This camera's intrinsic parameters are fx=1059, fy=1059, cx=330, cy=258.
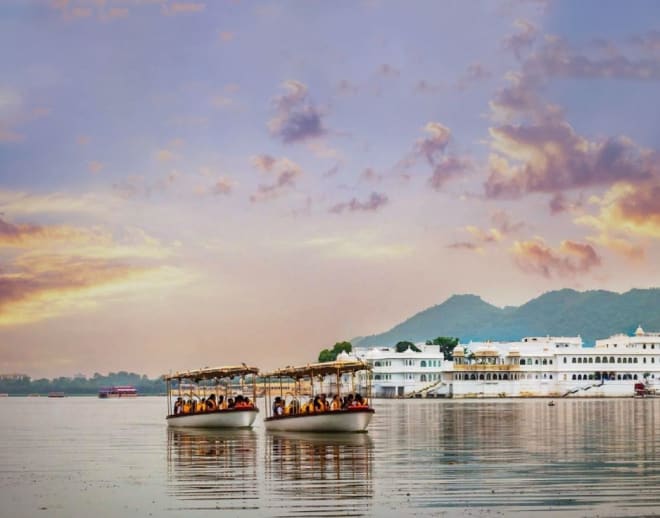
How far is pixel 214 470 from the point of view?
3169 cm

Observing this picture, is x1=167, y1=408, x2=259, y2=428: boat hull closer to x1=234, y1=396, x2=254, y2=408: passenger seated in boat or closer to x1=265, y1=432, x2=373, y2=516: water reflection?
x1=234, y1=396, x2=254, y2=408: passenger seated in boat

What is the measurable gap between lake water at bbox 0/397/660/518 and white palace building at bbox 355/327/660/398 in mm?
101540

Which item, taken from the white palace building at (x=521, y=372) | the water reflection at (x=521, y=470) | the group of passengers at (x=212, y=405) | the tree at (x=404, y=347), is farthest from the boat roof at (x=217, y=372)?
the tree at (x=404, y=347)

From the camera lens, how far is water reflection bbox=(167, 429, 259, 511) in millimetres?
24688

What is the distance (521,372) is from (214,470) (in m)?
126

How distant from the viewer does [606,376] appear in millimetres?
155125

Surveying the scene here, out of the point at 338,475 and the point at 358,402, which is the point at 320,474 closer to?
the point at 338,475

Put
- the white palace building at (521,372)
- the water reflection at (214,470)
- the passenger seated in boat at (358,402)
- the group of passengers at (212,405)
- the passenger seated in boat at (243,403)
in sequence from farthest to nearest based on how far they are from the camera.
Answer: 1. the white palace building at (521,372)
2. the group of passengers at (212,405)
3. the passenger seated in boat at (243,403)
4. the passenger seated in boat at (358,402)
5. the water reflection at (214,470)

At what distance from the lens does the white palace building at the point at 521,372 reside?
150 meters

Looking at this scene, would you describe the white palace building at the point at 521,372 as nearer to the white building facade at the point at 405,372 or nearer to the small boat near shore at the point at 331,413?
the white building facade at the point at 405,372

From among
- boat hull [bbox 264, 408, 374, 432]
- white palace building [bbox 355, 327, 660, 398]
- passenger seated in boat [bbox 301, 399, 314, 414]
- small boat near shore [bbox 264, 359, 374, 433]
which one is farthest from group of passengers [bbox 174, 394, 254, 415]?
white palace building [bbox 355, 327, 660, 398]

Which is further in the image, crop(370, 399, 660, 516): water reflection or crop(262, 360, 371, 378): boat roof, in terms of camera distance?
crop(262, 360, 371, 378): boat roof

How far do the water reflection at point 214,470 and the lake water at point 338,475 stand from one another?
0.05 m

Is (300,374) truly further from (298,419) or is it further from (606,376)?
(606,376)
